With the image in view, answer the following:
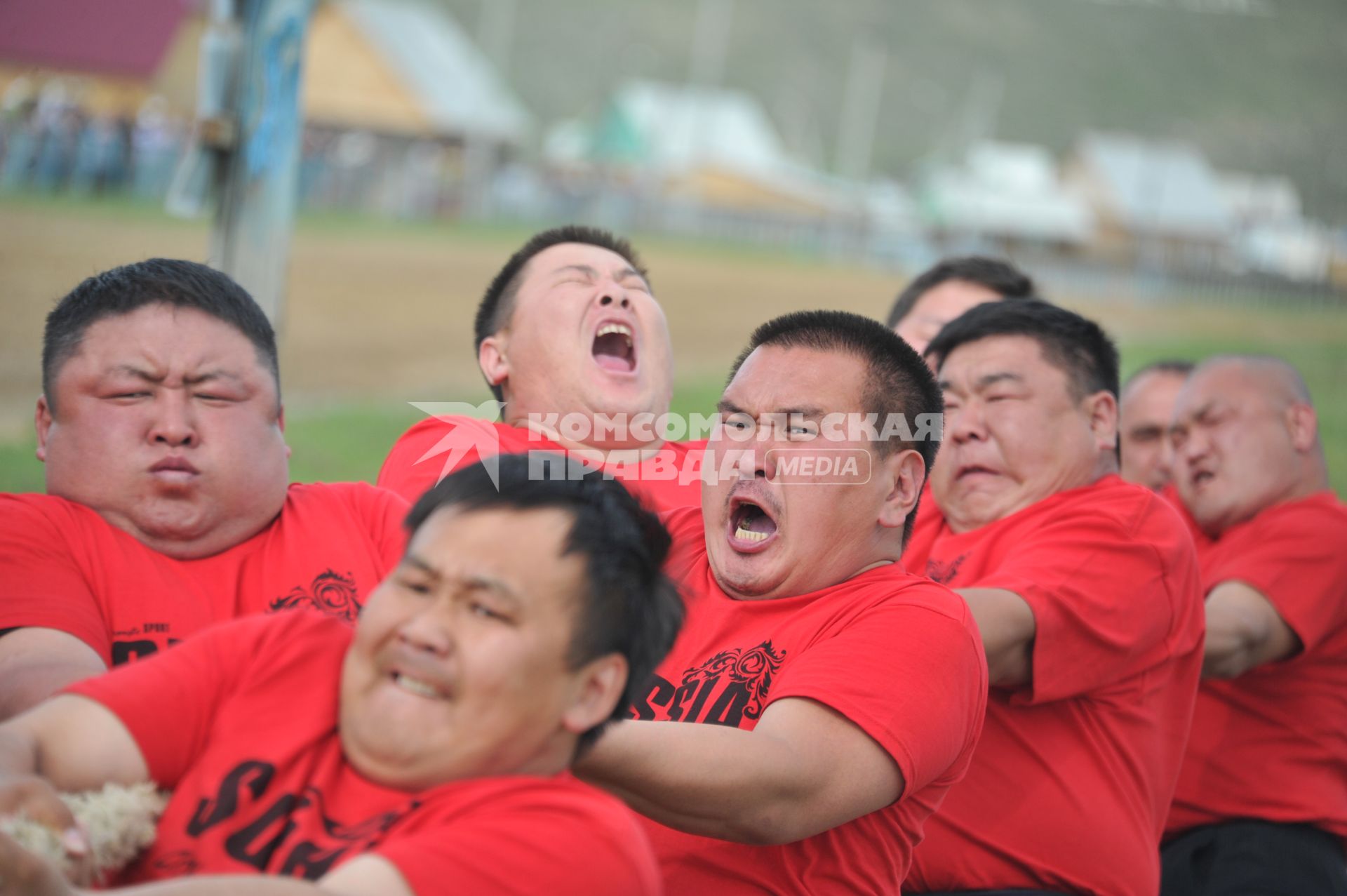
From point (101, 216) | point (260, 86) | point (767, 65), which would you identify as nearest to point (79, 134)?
point (101, 216)

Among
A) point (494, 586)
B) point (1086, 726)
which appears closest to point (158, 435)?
point (494, 586)

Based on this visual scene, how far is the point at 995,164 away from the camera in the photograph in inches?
2302

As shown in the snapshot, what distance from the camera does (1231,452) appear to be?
419cm

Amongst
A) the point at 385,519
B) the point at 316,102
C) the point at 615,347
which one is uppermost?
the point at 316,102

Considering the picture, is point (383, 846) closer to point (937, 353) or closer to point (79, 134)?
point (937, 353)

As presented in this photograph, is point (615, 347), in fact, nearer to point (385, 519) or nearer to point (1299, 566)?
point (385, 519)

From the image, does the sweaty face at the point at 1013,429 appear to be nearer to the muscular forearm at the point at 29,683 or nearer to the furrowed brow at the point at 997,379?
the furrowed brow at the point at 997,379

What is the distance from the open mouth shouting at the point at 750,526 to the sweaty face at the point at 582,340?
3.58ft

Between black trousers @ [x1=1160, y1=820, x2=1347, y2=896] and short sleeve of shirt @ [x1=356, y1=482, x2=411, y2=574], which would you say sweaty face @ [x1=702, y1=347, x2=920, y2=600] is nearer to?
short sleeve of shirt @ [x1=356, y1=482, x2=411, y2=574]

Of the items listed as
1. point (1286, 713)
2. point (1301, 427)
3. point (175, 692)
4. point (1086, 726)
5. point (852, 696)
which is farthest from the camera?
point (1301, 427)

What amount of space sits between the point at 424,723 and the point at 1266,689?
2963 millimetres

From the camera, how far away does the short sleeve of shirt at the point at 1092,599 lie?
10.1 feet

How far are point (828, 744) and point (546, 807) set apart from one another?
0.67 metres

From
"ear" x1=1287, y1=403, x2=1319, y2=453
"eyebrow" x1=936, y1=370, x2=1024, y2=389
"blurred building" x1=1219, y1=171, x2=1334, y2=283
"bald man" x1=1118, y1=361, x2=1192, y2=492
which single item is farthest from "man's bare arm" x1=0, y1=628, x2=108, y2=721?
"blurred building" x1=1219, y1=171, x2=1334, y2=283
